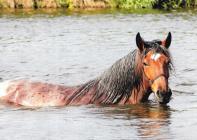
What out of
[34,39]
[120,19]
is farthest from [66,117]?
[120,19]

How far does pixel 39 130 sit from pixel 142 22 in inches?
1032

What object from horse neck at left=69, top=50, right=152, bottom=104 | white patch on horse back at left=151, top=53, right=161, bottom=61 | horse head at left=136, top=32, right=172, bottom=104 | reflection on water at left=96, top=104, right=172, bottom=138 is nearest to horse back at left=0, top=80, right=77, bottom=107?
horse neck at left=69, top=50, right=152, bottom=104

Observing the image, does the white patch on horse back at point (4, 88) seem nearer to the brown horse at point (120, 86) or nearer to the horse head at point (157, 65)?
the brown horse at point (120, 86)

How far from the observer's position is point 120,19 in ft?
128

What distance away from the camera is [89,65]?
19734 millimetres

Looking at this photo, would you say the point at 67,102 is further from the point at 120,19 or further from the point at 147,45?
the point at 120,19

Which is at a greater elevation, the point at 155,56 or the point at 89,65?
the point at 155,56

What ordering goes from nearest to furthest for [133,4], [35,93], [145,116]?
[145,116] → [35,93] → [133,4]

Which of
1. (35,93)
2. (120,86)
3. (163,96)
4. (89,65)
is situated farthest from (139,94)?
(89,65)

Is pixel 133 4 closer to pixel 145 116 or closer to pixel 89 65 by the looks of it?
pixel 89 65

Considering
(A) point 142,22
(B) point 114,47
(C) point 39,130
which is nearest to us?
(C) point 39,130

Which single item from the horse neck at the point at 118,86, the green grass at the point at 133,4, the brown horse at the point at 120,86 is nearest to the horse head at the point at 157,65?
the brown horse at the point at 120,86

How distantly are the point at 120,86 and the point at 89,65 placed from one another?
7952 mm

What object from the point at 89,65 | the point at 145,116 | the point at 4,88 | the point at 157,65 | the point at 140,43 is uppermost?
the point at 140,43
